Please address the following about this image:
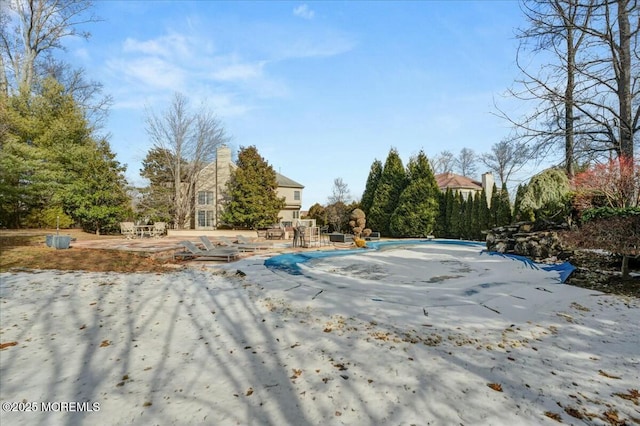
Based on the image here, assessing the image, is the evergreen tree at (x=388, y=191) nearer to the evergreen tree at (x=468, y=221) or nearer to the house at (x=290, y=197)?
the evergreen tree at (x=468, y=221)

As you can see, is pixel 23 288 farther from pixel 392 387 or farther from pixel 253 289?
pixel 392 387

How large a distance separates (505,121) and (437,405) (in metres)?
9.67

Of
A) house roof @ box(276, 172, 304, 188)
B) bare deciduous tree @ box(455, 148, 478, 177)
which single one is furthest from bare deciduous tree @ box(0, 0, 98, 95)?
bare deciduous tree @ box(455, 148, 478, 177)

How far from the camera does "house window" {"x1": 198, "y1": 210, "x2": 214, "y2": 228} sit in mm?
24828

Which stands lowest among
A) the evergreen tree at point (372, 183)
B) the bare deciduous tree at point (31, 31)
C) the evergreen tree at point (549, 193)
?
the evergreen tree at point (549, 193)

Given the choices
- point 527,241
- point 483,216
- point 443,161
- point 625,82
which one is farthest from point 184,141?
point 443,161

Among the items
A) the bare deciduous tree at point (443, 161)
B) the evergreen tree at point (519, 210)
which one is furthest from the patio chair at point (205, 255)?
the bare deciduous tree at point (443, 161)

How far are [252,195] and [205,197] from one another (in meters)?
A: 5.02

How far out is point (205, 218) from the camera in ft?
81.9

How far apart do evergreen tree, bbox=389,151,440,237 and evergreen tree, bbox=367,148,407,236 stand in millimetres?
890

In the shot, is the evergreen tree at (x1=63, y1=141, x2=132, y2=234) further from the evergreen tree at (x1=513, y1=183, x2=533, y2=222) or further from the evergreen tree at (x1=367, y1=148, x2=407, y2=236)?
the evergreen tree at (x1=513, y1=183, x2=533, y2=222)

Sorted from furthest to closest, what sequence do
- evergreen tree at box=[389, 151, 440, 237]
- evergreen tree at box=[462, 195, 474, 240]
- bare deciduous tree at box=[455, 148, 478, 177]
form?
1. bare deciduous tree at box=[455, 148, 478, 177]
2. evergreen tree at box=[389, 151, 440, 237]
3. evergreen tree at box=[462, 195, 474, 240]

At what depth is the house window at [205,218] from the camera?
2483 centimetres

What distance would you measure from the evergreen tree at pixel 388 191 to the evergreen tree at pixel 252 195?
26.7 ft
